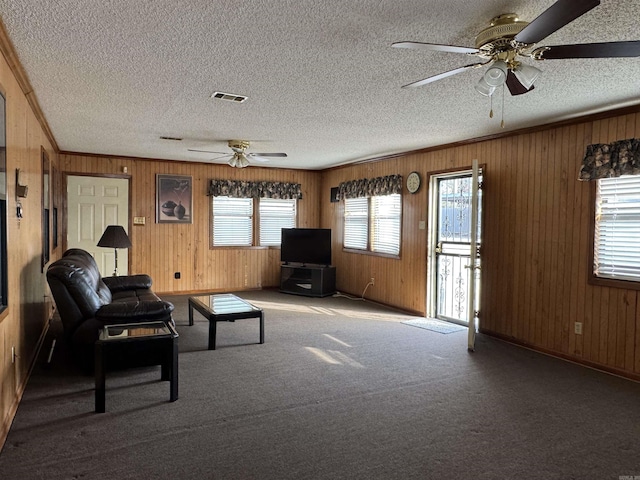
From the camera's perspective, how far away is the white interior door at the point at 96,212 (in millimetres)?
6953

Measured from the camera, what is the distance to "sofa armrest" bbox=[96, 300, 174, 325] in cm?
365

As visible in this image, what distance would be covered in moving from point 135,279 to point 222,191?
273cm

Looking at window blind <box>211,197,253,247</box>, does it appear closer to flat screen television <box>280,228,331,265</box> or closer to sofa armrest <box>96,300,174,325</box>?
flat screen television <box>280,228,331,265</box>

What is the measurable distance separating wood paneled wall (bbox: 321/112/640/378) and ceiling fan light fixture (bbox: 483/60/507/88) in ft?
7.41

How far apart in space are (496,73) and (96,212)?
6520mm

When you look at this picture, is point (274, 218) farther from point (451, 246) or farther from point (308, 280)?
point (451, 246)

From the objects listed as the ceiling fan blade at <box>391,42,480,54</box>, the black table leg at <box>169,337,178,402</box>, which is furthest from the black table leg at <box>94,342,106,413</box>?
the ceiling fan blade at <box>391,42,480,54</box>

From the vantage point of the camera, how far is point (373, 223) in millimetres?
7387

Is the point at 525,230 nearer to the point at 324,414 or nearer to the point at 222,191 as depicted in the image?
the point at 324,414

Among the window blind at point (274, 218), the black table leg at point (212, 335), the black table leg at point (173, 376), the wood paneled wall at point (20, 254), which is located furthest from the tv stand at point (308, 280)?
the black table leg at point (173, 376)

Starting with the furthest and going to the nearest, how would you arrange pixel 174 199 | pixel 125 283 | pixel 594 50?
pixel 174 199 → pixel 125 283 → pixel 594 50

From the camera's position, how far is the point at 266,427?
2832mm

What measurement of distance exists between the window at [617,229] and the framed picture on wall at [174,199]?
19.8ft

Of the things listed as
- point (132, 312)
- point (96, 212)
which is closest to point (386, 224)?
point (132, 312)
